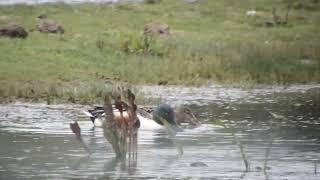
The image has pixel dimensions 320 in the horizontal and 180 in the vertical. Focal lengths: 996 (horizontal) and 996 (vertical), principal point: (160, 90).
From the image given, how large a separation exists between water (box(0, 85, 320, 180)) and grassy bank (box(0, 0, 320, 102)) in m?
2.61

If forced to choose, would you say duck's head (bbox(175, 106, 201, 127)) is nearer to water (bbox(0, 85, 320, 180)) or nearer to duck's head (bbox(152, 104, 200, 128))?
duck's head (bbox(152, 104, 200, 128))

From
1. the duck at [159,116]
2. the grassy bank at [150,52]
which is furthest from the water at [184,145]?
the grassy bank at [150,52]

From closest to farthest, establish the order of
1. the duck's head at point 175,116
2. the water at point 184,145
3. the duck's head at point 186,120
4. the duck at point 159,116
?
the water at point 184,145
the duck at point 159,116
the duck's head at point 175,116
the duck's head at point 186,120

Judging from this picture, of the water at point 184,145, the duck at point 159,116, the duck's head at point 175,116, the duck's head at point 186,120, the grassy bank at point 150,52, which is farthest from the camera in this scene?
the grassy bank at point 150,52

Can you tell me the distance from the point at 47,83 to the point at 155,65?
3.48 m

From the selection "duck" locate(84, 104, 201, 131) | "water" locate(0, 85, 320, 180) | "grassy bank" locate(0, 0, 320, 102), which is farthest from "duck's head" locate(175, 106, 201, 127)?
"grassy bank" locate(0, 0, 320, 102)

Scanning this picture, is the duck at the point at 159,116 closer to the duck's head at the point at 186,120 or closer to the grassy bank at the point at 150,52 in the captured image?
the duck's head at the point at 186,120

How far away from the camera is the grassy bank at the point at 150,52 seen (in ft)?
70.9

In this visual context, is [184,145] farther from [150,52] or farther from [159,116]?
[150,52]

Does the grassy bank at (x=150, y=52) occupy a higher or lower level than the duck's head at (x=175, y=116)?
lower

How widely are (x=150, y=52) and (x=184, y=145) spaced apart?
1087 centimetres

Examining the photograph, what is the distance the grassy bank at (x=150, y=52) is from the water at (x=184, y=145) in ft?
8.56

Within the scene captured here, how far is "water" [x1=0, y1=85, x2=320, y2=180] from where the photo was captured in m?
11.7

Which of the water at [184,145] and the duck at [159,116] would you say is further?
the duck at [159,116]
